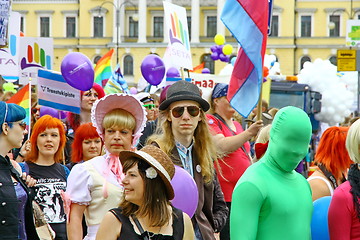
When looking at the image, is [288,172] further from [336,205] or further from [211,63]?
[211,63]

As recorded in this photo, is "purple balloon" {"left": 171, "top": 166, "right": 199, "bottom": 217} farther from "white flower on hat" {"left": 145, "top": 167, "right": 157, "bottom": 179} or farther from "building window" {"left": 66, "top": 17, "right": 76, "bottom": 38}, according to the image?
"building window" {"left": 66, "top": 17, "right": 76, "bottom": 38}

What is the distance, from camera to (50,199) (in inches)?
229

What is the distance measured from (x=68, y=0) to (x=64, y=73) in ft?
213

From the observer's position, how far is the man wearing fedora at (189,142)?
4.68 m

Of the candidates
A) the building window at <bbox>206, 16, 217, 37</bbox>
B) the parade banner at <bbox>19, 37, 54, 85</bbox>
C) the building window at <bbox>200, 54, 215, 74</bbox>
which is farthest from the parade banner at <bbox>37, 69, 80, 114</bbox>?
the building window at <bbox>206, 16, 217, 37</bbox>

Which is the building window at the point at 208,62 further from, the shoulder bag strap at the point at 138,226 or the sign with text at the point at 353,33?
the shoulder bag strap at the point at 138,226

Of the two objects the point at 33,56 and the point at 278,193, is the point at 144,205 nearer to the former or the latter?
the point at 278,193

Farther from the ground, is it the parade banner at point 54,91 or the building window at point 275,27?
the building window at point 275,27

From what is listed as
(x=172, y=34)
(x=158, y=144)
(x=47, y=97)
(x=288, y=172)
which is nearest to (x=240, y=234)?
(x=288, y=172)

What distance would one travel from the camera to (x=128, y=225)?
3.39 m

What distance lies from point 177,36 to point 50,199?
242 inches

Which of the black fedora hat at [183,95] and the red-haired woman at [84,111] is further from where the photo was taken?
the red-haired woman at [84,111]

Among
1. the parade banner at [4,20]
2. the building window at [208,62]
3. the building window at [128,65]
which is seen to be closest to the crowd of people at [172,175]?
the parade banner at [4,20]

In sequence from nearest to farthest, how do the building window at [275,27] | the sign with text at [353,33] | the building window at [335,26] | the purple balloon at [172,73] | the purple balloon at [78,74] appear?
the purple balloon at [78,74] → the sign with text at [353,33] → the purple balloon at [172,73] → the building window at [335,26] → the building window at [275,27]
